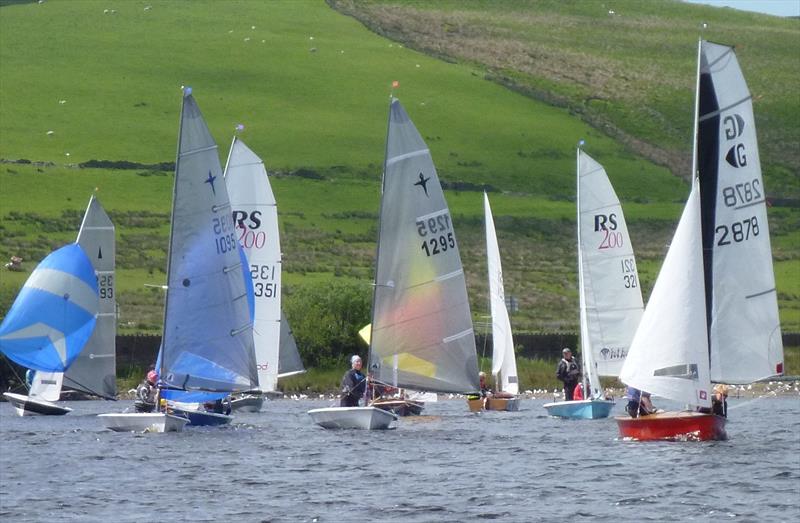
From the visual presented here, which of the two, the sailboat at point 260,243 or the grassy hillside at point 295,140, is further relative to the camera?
the grassy hillside at point 295,140

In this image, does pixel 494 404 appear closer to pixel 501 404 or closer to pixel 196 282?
pixel 501 404

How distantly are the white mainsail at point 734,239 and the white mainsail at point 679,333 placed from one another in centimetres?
87

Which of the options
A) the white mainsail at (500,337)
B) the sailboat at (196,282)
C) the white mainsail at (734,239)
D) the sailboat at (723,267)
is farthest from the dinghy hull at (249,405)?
the white mainsail at (734,239)

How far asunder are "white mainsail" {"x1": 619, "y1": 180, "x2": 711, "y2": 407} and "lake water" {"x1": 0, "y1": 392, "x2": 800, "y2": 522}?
109cm

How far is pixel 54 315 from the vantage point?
1708 inches

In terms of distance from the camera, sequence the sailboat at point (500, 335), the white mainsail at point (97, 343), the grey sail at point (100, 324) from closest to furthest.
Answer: the white mainsail at point (97, 343) → the grey sail at point (100, 324) → the sailboat at point (500, 335)

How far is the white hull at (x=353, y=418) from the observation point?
120ft

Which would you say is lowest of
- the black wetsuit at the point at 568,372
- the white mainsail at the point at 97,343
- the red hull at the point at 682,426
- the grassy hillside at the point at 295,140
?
the red hull at the point at 682,426

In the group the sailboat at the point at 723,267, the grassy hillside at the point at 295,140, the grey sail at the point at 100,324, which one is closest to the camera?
the sailboat at the point at 723,267

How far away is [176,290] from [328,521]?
14870 millimetres

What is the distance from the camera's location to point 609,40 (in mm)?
158125

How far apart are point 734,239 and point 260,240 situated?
19.5 metres

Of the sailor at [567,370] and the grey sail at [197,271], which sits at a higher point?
the grey sail at [197,271]

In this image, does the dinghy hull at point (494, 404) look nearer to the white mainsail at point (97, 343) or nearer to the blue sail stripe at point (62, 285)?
the white mainsail at point (97, 343)
